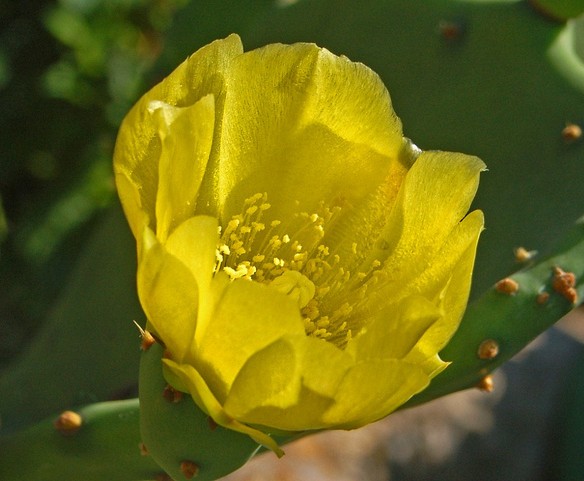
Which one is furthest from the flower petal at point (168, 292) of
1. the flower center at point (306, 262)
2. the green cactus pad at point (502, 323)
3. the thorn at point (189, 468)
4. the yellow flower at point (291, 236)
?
the green cactus pad at point (502, 323)

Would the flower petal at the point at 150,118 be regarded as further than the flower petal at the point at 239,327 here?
Yes

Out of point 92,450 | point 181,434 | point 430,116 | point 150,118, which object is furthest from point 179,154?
point 430,116

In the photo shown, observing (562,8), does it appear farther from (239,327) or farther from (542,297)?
(239,327)

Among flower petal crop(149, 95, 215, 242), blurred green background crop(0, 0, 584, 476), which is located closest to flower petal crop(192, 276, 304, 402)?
flower petal crop(149, 95, 215, 242)

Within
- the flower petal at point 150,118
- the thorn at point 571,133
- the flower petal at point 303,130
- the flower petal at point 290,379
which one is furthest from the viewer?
the thorn at point 571,133

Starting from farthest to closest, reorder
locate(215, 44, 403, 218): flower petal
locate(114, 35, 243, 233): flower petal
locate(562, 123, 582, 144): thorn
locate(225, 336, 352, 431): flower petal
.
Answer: locate(562, 123, 582, 144): thorn, locate(215, 44, 403, 218): flower petal, locate(114, 35, 243, 233): flower petal, locate(225, 336, 352, 431): flower petal

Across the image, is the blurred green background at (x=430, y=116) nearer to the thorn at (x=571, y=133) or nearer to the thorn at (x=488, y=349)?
the thorn at (x=571, y=133)

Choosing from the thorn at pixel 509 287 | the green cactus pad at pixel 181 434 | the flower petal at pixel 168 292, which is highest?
the flower petal at pixel 168 292

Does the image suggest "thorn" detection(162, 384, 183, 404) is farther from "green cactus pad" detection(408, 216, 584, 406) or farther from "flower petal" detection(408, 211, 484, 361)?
"green cactus pad" detection(408, 216, 584, 406)
